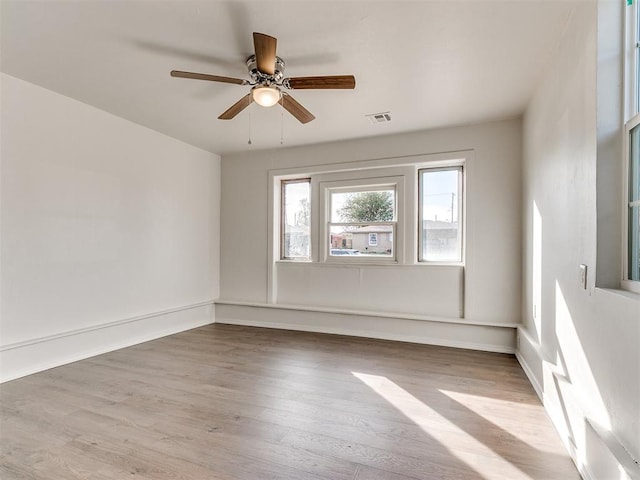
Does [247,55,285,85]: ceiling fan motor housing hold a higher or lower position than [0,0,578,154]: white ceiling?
lower

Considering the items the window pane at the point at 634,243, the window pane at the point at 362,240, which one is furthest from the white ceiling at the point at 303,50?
the window pane at the point at 362,240

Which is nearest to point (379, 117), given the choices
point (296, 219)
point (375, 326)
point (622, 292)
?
point (296, 219)

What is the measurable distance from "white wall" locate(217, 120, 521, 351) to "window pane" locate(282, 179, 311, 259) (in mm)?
286

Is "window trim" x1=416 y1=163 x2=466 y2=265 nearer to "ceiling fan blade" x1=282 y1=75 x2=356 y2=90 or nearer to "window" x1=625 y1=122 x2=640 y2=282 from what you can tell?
"ceiling fan blade" x1=282 y1=75 x2=356 y2=90

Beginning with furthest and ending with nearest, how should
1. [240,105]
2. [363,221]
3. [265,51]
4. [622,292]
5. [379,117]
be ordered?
[363,221]
[379,117]
[240,105]
[265,51]
[622,292]

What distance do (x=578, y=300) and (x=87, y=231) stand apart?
13.8 ft

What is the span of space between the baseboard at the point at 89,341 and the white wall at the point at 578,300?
13.5 ft

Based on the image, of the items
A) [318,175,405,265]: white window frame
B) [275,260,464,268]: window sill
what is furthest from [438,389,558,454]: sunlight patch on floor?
[318,175,405,265]: white window frame

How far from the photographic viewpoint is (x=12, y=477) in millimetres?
1680

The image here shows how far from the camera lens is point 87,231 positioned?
353 centimetres

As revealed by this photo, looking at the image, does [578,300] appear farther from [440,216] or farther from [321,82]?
[440,216]

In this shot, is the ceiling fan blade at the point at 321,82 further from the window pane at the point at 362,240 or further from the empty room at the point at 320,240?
the window pane at the point at 362,240

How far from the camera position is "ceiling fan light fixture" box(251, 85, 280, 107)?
246cm

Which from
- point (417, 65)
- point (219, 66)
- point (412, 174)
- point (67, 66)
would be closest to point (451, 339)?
point (412, 174)
